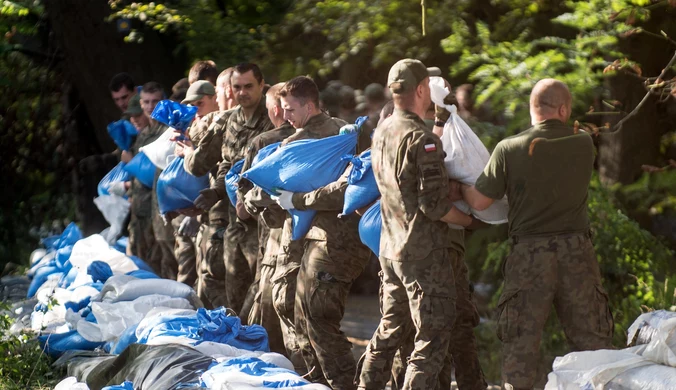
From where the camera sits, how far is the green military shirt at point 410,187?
6.02 metres

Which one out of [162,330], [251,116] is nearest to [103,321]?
[162,330]

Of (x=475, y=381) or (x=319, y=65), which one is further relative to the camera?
(x=319, y=65)

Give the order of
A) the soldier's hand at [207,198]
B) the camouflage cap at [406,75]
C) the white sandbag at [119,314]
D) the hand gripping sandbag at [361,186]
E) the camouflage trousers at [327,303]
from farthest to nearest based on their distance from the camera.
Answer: the soldier's hand at [207,198]
the white sandbag at [119,314]
the camouflage trousers at [327,303]
the hand gripping sandbag at [361,186]
the camouflage cap at [406,75]

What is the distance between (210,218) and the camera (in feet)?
28.7

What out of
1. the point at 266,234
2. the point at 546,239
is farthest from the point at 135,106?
the point at 546,239

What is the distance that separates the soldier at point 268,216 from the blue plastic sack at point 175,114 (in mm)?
1252

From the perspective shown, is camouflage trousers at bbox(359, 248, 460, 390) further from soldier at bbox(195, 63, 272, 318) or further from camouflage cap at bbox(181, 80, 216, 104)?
camouflage cap at bbox(181, 80, 216, 104)

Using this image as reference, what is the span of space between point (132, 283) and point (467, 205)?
2968 millimetres

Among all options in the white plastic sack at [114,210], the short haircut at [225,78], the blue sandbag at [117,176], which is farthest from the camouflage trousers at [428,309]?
the white plastic sack at [114,210]

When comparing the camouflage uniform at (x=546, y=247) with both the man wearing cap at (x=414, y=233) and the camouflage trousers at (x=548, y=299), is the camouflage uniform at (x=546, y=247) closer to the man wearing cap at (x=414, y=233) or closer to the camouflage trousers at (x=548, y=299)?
the camouflage trousers at (x=548, y=299)

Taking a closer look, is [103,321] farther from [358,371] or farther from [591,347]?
[591,347]

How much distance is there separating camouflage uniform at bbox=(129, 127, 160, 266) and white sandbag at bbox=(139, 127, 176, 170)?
2.14 feet

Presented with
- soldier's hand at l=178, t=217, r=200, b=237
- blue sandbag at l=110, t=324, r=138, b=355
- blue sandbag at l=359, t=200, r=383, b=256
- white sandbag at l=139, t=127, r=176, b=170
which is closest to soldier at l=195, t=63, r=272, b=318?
soldier's hand at l=178, t=217, r=200, b=237

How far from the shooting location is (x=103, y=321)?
7.97 metres
